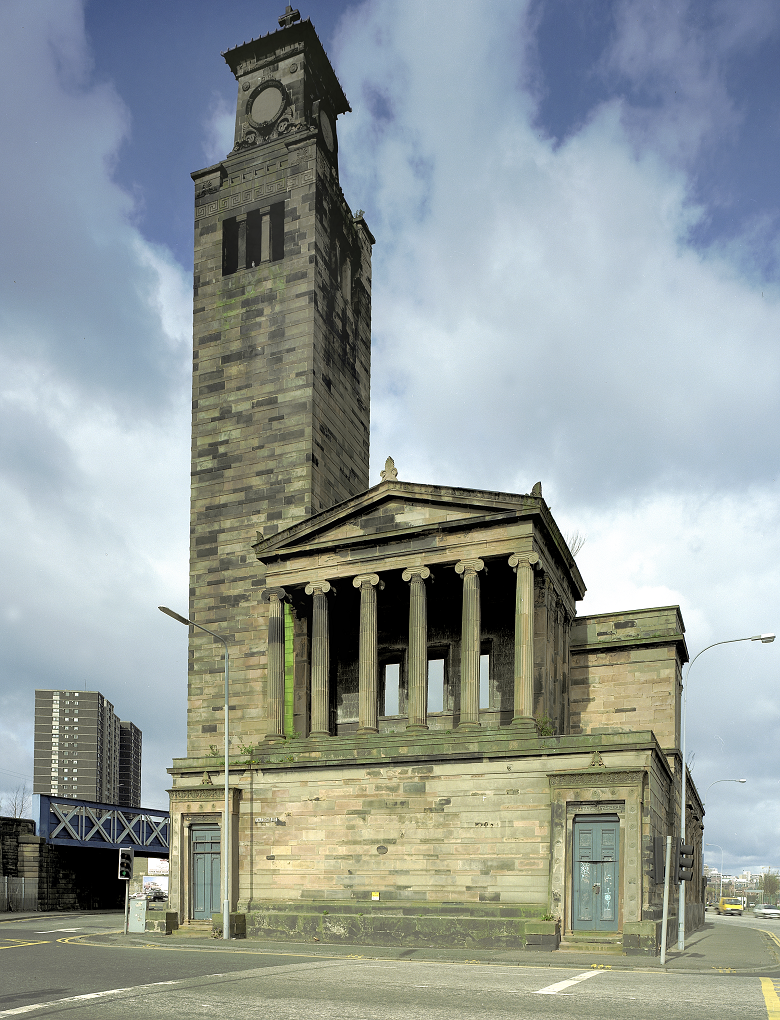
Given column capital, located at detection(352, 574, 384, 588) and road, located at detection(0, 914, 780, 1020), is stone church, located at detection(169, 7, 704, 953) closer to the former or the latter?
column capital, located at detection(352, 574, 384, 588)

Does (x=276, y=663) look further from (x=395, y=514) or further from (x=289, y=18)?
(x=289, y=18)

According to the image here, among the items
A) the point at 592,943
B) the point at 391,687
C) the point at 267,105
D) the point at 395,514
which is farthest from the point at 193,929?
the point at 267,105

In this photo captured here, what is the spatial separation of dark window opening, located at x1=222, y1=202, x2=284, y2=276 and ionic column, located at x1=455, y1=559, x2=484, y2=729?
21.1 m

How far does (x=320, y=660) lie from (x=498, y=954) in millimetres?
13660

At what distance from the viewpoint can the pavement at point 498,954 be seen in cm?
2334

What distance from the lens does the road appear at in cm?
1360

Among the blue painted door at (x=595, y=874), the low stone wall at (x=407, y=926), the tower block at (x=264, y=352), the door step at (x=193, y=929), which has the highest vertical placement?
the tower block at (x=264, y=352)

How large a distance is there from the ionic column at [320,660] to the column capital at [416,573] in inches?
140

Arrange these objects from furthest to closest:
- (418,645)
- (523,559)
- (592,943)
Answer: (418,645)
(523,559)
(592,943)

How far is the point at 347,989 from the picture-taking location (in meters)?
16.2

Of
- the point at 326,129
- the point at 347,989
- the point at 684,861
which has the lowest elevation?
the point at 684,861

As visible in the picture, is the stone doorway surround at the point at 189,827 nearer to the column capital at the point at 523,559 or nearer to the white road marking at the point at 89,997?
the column capital at the point at 523,559

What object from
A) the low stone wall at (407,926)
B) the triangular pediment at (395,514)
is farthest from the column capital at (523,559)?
the low stone wall at (407,926)

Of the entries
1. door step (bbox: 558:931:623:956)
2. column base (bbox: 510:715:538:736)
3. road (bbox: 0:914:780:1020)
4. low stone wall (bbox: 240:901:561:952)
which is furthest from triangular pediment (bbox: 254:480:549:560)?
road (bbox: 0:914:780:1020)
